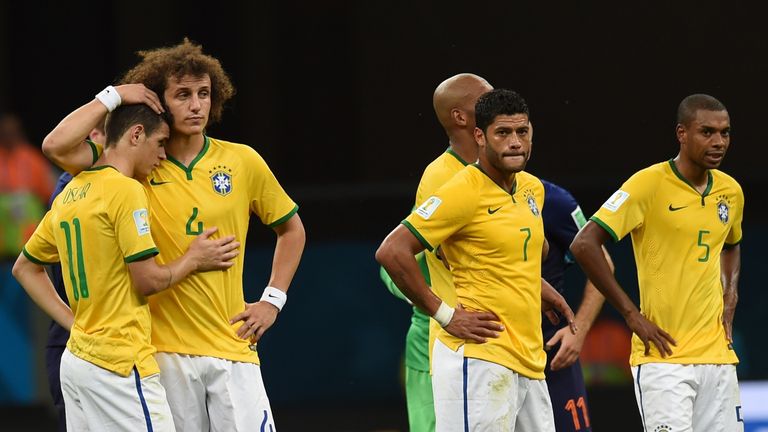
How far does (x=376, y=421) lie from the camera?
11.2 m

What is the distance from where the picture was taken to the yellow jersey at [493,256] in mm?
6273

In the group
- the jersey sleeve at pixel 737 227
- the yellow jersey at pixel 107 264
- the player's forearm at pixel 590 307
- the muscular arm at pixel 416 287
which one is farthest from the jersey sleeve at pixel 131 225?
the jersey sleeve at pixel 737 227

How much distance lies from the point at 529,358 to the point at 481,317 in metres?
0.29

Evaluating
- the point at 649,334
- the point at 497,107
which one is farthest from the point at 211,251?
the point at 649,334

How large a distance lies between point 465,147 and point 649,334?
1293 millimetres

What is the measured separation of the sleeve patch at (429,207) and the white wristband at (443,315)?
0.39 metres

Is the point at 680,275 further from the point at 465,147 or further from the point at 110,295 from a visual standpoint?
the point at 110,295

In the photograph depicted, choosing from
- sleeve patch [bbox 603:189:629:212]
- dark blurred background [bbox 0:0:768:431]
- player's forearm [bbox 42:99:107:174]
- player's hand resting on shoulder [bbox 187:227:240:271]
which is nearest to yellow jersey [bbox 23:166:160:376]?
player's forearm [bbox 42:99:107:174]

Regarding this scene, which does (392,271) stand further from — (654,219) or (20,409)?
(20,409)

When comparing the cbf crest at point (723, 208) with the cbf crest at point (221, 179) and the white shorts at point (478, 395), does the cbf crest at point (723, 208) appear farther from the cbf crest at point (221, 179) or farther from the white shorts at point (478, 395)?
the cbf crest at point (221, 179)

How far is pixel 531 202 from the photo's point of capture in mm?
6488

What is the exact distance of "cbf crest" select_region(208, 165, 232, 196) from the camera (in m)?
6.32

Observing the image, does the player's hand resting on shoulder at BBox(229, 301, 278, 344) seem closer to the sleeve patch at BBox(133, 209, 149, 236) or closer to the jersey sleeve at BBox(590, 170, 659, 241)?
the sleeve patch at BBox(133, 209, 149, 236)

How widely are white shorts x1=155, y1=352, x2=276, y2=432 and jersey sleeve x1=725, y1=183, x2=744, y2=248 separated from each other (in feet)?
8.26
